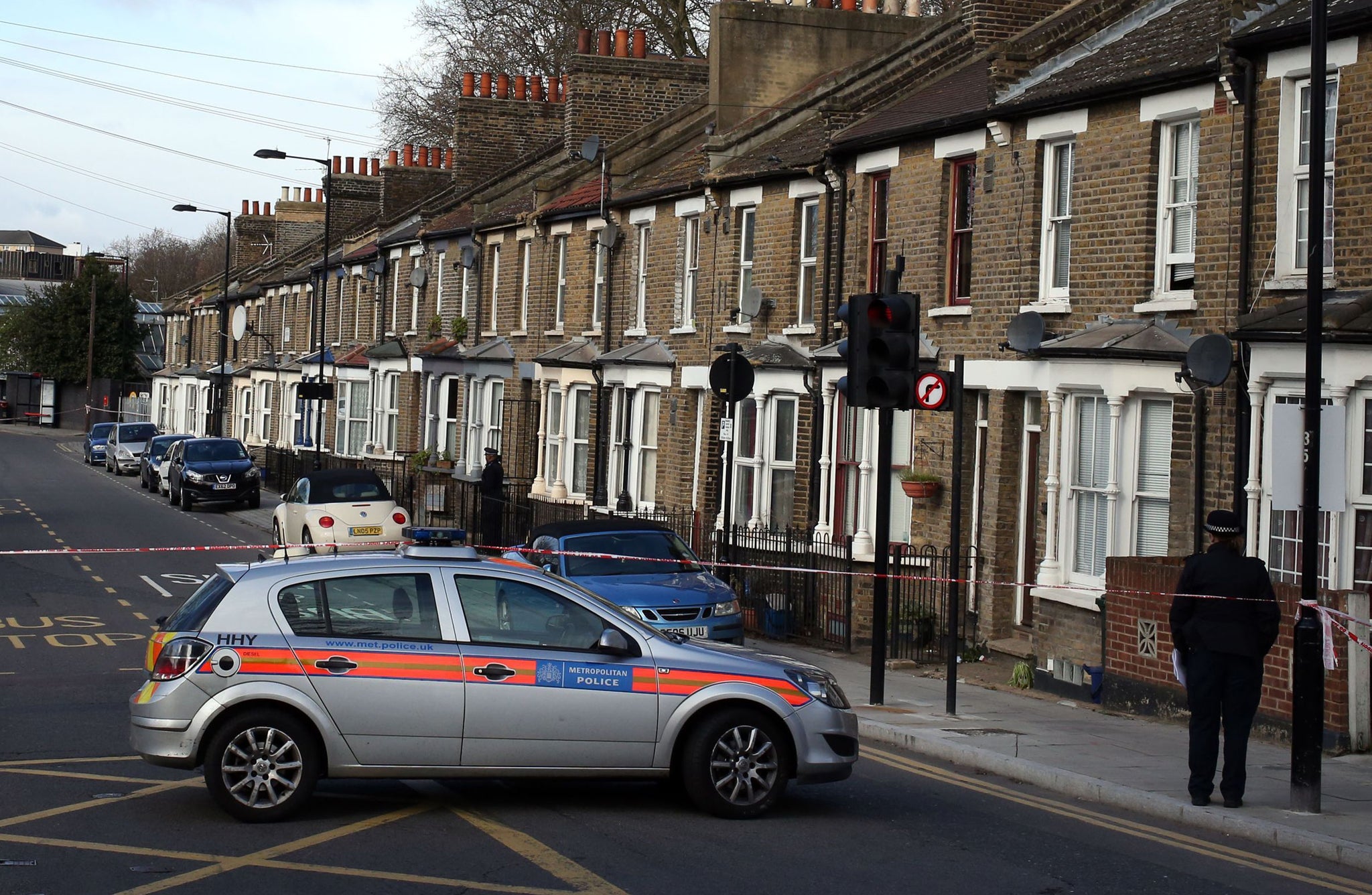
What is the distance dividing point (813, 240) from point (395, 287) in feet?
76.6

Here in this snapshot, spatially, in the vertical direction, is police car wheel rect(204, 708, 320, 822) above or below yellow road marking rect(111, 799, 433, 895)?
above

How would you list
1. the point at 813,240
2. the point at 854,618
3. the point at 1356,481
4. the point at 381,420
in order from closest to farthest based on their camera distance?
1. the point at 1356,481
2. the point at 854,618
3. the point at 813,240
4. the point at 381,420

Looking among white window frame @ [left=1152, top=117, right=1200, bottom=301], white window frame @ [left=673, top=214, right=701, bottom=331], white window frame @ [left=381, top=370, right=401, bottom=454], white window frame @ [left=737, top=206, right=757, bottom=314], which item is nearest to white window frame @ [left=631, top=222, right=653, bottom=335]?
white window frame @ [left=673, top=214, right=701, bottom=331]

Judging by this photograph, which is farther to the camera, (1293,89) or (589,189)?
(589,189)

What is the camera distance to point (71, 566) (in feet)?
86.4

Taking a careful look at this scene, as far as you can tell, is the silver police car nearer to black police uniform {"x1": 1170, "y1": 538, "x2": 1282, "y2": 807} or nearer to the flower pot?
black police uniform {"x1": 1170, "y1": 538, "x2": 1282, "y2": 807}

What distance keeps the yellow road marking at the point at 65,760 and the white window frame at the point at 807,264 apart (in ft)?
44.6

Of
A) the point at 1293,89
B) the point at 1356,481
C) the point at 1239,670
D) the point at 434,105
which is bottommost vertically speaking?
the point at 1239,670

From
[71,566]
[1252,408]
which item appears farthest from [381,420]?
[1252,408]

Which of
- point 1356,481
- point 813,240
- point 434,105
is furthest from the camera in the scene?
point 434,105

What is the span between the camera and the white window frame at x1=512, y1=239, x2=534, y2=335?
34406mm

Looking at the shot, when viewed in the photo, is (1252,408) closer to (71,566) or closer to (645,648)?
(645,648)

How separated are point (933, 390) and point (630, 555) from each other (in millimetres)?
4788

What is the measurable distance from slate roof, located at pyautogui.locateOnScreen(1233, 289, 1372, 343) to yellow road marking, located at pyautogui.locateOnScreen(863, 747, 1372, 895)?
189 inches
